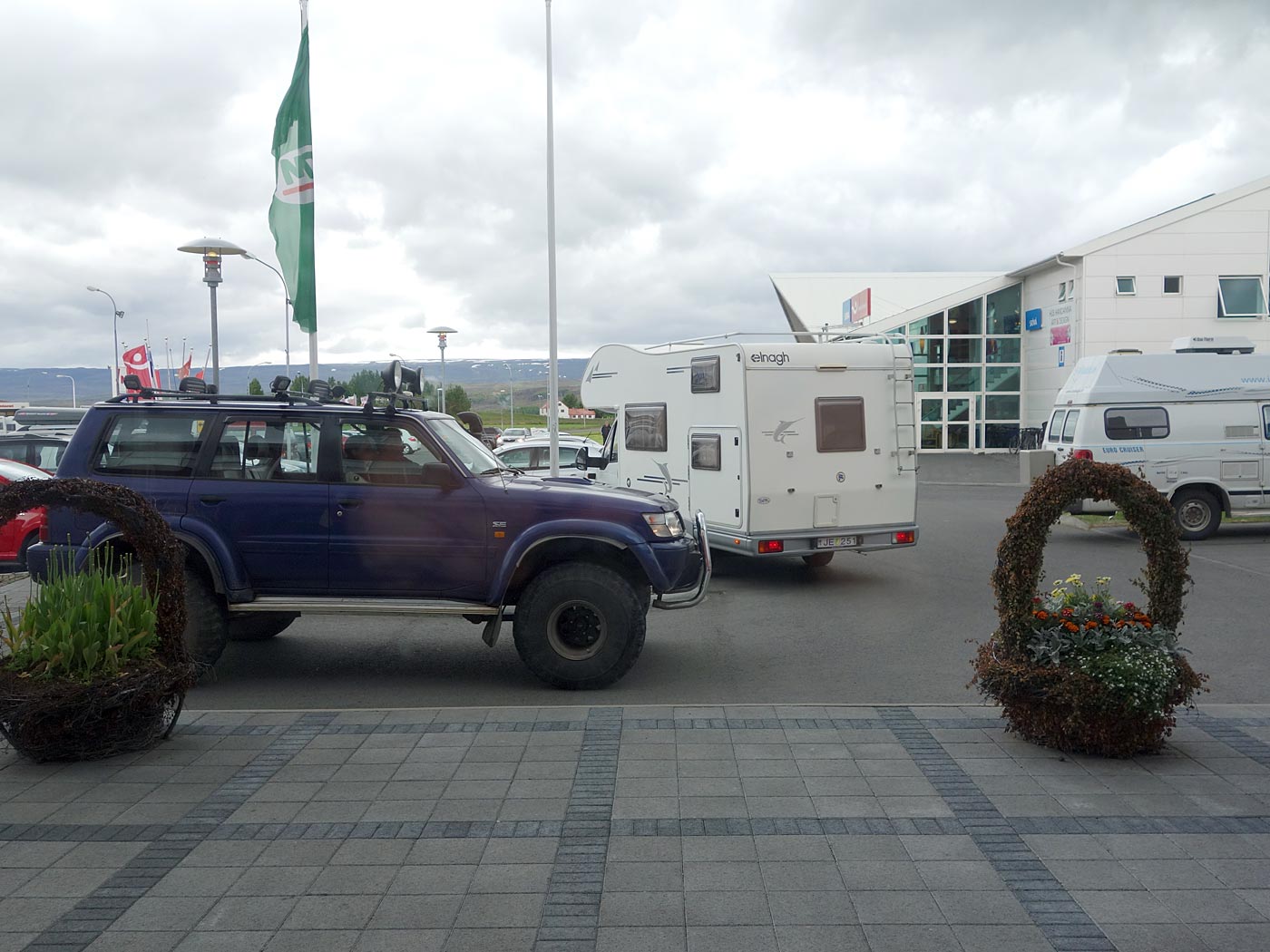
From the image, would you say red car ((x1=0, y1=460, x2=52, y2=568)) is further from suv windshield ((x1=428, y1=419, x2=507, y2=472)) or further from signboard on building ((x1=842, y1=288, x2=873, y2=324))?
signboard on building ((x1=842, y1=288, x2=873, y2=324))

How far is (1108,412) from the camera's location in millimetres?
16469

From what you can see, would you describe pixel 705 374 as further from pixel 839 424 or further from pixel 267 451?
pixel 267 451

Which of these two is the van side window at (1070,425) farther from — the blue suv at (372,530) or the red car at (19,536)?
the red car at (19,536)

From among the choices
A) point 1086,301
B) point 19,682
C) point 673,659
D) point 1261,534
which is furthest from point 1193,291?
point 19,682

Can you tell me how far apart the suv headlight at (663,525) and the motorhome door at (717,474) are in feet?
13.1

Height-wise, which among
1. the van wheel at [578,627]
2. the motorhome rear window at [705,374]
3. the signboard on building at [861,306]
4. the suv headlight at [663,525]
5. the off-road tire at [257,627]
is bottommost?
the off-road tire at [257,627]

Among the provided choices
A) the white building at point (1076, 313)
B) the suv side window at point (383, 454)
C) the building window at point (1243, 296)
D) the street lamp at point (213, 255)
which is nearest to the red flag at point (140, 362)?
the street lamp at point (213, 255)

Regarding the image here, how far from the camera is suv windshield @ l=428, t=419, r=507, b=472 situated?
7887mm

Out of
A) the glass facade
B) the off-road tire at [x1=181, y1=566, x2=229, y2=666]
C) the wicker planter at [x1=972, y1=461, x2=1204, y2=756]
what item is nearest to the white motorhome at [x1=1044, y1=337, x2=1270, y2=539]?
the wicker planter at [x1=972, y1=461, x2=1204, y2=756]

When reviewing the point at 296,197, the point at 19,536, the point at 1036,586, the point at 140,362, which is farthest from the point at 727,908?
the point at 140,362

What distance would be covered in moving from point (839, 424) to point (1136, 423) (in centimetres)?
698

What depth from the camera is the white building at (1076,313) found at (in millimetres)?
32812

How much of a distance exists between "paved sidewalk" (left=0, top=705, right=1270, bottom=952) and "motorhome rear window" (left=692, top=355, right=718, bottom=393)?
6.27 m

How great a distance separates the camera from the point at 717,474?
12.3 metres
